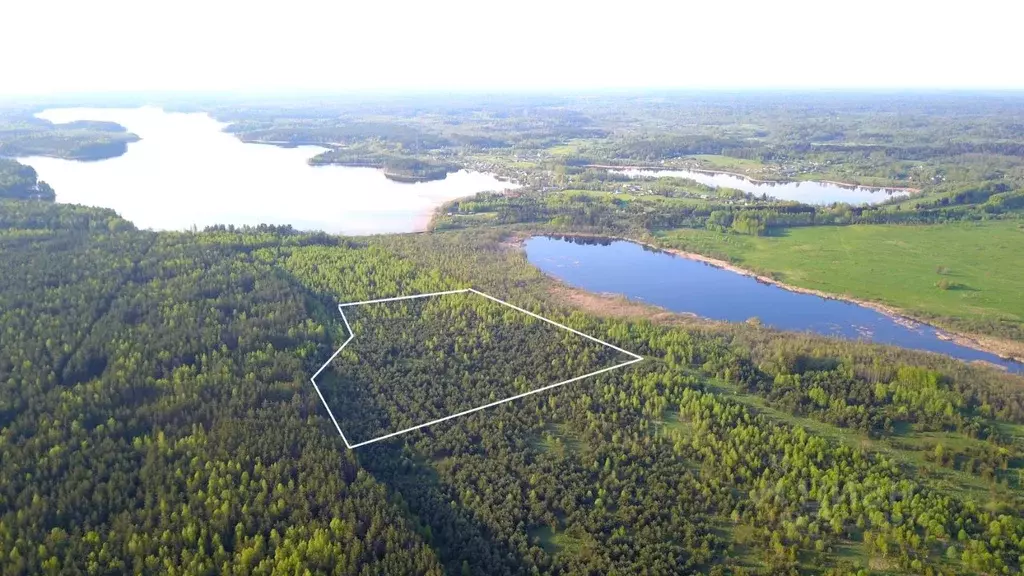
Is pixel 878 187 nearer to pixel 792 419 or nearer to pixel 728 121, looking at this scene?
pixel 792 419

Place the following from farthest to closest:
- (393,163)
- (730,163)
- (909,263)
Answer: (730,163) < (393,163) < (909,263)

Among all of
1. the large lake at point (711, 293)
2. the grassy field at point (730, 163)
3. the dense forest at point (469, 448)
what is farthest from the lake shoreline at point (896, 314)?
the grassy field at point (730, 163)

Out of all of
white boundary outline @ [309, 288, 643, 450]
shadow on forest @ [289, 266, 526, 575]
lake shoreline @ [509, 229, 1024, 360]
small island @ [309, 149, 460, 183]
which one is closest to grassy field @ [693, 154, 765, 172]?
small island @ [309, 149, 460, 183]

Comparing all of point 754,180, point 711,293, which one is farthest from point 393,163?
point 711,293

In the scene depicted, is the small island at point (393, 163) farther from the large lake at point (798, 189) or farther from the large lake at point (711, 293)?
the large lake at point (711, 293)

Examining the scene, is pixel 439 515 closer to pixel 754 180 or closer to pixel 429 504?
pixel 429 504

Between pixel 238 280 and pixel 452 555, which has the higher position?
pixel 238 280

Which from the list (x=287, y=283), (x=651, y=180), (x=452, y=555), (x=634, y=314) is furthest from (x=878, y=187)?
(x=452, y=555)
